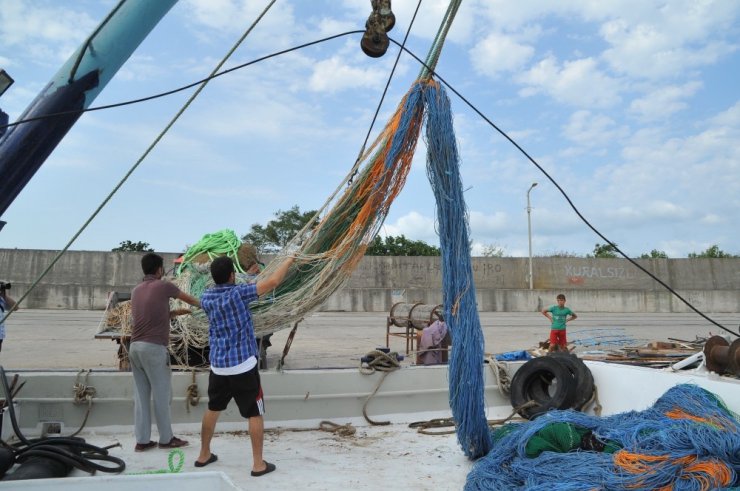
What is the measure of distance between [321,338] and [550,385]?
9394 mm

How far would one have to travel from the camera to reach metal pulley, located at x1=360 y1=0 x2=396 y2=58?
3908 mm

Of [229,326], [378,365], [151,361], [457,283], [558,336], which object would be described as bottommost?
[558,336]

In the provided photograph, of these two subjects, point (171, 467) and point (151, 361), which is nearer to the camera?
point (171, 467)

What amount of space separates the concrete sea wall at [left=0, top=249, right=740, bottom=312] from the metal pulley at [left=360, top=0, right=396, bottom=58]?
16.9 m

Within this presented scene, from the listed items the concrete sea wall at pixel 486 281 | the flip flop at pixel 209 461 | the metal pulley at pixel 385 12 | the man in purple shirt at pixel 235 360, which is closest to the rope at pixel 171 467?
the flip flop at pixel 209 461

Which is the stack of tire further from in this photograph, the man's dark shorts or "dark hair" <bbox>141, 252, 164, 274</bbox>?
"dark hair" <bbox>141, 252, 164, 274</bbox>

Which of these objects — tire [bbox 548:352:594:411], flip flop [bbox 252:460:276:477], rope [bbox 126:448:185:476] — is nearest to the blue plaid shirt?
rope [bbox 126:448:185:476]

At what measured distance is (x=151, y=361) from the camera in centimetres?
436

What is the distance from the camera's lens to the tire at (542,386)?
5199 millimetres

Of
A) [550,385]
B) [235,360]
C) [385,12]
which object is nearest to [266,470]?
[235,360]

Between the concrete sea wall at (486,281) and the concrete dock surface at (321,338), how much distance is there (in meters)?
1.47

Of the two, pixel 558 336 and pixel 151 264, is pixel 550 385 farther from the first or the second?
pixel 558 336

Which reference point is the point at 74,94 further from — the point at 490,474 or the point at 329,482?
the point at 490,474

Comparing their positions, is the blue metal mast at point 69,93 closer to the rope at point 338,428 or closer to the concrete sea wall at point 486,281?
the rope at point 338,428
